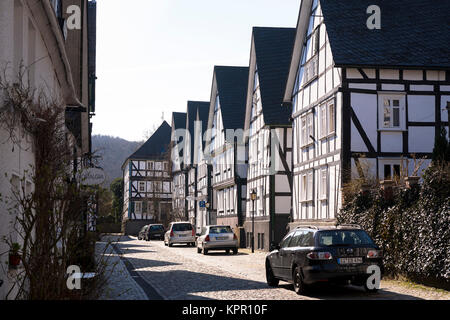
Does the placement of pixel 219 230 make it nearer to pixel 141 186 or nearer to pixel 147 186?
pixel 147 186

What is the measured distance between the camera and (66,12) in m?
21.2

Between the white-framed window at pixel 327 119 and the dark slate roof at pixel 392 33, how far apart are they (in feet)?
6.96

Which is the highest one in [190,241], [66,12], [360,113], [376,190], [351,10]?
[351,10]

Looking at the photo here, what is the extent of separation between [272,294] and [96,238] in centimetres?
562

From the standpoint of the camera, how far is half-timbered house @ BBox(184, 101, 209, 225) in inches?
2483

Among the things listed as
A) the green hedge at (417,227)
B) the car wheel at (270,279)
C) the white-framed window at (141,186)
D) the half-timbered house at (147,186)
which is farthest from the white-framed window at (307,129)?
the white-framed window at (141,186)

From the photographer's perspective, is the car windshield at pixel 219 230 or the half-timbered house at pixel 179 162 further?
the half-timbered house at pixel 179 162

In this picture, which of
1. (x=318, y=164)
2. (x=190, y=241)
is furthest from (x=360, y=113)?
(x=190, y=241)

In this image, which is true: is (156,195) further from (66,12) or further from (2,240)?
(2,240)

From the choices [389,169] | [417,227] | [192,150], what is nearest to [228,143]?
Answer: [389,169]

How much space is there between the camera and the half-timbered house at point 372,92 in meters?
24.2

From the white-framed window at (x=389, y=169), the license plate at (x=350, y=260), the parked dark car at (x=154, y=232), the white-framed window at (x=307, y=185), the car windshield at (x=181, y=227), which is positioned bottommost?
the parked dark car at (x=154, y=232)

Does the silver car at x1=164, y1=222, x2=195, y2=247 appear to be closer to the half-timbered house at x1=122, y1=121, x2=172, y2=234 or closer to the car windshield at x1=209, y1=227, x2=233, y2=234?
the car windshield at x1=209, y1=227, x2=233, y2=234

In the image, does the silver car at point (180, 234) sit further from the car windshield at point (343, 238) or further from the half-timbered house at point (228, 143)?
the car windshield at point (343, 238)
